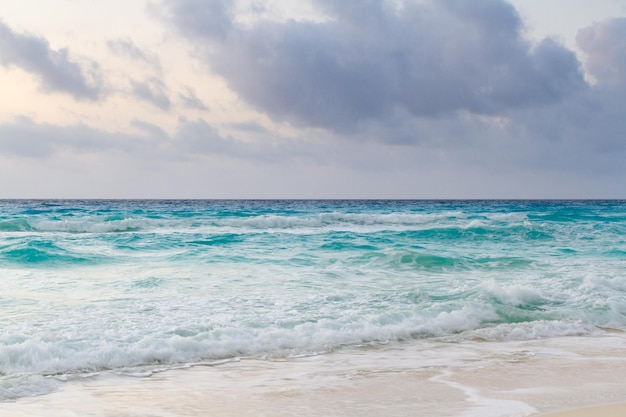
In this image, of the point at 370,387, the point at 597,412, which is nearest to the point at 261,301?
the point at 370,387

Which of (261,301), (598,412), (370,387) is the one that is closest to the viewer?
(598,412)

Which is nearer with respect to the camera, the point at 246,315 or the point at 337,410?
the point at 337,410

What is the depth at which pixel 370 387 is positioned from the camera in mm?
5293

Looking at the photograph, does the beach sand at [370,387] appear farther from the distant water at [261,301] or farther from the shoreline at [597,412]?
the distant water at [261,301]

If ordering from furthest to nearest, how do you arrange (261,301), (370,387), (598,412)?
(261,301)
(370,387)
(598,412)

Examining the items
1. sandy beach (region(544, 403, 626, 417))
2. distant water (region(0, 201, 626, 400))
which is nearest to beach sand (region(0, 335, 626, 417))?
sandy beach (region(544, 403, 626, 417))

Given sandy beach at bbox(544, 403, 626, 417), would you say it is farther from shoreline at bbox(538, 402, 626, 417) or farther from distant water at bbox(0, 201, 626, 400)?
distant water at bbox(0, 201, 626, 400)

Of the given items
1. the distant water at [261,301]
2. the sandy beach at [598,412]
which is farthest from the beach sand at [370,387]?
the distant water at [261,301]

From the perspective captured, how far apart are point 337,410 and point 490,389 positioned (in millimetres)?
1452

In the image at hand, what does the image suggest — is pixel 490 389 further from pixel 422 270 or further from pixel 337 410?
pixel 422 270

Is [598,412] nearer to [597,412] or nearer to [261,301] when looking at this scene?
[597,412]

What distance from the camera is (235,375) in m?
5.80

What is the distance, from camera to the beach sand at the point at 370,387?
466 cm

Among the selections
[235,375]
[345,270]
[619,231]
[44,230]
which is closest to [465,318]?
[235,375]
